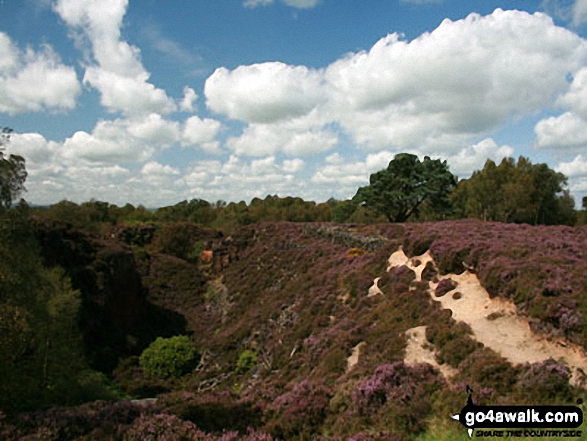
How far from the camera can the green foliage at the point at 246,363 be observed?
22.4 m

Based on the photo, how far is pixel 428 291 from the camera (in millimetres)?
17562

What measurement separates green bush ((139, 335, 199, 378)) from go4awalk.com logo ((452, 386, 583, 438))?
20956 millimetres

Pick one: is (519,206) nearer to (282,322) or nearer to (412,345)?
(282,322)

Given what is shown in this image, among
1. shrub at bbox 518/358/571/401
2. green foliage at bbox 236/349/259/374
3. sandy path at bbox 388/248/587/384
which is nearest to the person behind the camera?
shrub at bbox 518/358/571/401

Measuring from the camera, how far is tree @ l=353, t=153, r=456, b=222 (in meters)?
Result: 44.5

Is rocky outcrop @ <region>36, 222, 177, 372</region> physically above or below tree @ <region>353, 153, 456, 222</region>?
below

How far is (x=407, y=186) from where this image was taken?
45656mm

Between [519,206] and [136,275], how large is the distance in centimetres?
5382

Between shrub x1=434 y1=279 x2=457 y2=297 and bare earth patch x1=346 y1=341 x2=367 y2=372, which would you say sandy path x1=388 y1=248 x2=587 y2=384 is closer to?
shrub x1=434 y1=279 x2=457 y2=297

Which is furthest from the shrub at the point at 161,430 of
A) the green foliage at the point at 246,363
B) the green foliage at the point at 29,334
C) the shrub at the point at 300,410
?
the green foliage at the point at 246,363

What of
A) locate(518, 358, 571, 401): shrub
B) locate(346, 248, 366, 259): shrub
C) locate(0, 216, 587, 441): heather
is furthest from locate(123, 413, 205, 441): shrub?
locate(346, 248, 366, 259): shrub

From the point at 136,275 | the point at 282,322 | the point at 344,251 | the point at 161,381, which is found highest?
the point at 344,251

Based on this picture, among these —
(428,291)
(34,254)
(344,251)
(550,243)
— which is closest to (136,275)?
(344,251)

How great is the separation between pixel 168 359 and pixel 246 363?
6246mm
